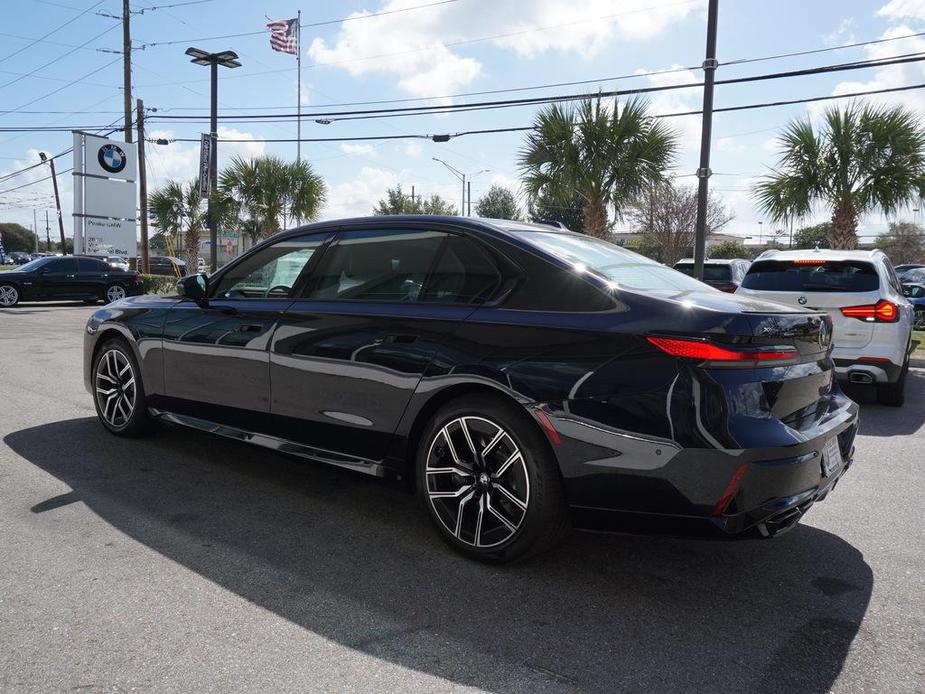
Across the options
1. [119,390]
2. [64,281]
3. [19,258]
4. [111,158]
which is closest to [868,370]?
[119,390]

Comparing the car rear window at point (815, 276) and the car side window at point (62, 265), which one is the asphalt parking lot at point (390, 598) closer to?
the car rear window at point (815, 276)

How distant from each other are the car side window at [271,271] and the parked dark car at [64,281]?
17.7 m

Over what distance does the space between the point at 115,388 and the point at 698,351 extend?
4239 mm

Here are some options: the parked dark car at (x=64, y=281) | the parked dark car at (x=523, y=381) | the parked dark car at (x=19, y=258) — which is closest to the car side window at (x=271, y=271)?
the parked dark car at (x=523, y=381)

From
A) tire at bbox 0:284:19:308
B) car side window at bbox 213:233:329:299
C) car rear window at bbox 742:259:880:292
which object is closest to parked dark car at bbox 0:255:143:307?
tire at bbox 0:284:19:308

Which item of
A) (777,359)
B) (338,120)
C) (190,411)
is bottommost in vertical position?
(190,411)

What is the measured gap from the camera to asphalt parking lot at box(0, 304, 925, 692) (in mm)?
2428

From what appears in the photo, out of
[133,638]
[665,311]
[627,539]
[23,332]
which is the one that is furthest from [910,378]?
[23,332]

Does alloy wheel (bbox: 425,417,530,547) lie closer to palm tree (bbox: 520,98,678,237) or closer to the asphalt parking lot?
the asphalt parking lot

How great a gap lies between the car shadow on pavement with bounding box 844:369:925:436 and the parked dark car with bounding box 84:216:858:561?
344 centimetres

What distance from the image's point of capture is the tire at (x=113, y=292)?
2183cm

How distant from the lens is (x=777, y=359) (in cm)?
289

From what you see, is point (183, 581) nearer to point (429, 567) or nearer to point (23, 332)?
point (429, 567)

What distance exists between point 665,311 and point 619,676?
4.37 feet
